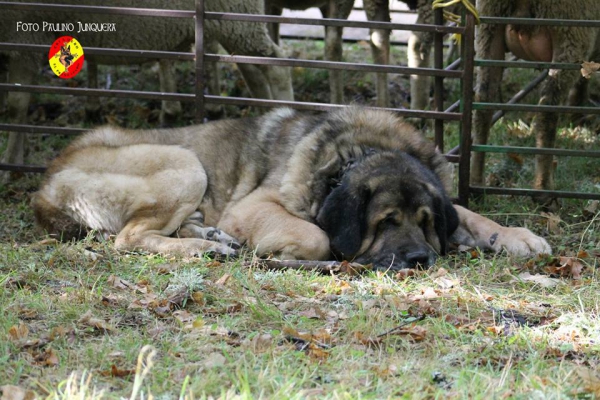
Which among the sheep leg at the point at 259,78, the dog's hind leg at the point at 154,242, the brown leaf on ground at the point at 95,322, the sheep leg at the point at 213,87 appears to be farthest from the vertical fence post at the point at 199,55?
the brown leaf on ground at the point at 95,322

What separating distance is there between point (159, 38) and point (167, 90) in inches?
53.1

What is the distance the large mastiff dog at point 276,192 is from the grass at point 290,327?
24 centimetres

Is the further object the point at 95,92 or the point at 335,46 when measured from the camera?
the point at 335,46

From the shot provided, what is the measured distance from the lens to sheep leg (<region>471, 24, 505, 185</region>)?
7.90 m

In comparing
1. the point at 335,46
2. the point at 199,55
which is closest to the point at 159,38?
the point at 199,55

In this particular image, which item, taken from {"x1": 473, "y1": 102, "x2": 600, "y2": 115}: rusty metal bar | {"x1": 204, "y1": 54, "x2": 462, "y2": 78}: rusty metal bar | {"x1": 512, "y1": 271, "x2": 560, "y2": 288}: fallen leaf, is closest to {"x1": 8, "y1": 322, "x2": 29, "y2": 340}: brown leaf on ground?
{"x1": 512, "y1": 271, "x2": 560, "y2": 288}: fallen leaf

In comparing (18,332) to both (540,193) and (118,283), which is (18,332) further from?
(540,193)

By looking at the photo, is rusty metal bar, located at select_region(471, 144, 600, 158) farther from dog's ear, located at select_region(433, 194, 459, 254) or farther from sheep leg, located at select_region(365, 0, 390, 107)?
sheep leg, located at select_region(365, 0, 390, 107)

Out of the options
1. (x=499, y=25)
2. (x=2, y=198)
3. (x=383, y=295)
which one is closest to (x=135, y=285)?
(x=383, y=295)

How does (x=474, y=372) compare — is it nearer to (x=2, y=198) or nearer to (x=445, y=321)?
(x=445, y=321)

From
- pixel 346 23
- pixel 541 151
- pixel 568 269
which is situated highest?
pixel 346 23

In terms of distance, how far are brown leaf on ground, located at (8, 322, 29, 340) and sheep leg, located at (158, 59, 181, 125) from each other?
6.25 m

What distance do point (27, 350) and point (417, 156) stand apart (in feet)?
11.2

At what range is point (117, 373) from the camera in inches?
153
